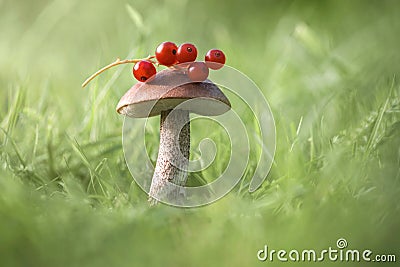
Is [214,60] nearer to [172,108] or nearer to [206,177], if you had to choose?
[172,108]

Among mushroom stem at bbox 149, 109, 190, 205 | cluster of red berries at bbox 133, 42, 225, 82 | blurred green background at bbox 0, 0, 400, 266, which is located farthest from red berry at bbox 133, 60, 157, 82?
blurred green background at bbox 0, 0, 400, 266

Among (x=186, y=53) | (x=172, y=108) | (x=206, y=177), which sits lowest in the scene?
(x=206, y=177)

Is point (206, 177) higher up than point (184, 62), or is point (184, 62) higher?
point (184, 62)

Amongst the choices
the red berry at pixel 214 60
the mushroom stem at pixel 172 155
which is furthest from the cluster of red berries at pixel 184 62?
the mushroom stem at pixel 172 155

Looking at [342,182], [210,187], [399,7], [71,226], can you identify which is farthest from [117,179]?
[399,7]

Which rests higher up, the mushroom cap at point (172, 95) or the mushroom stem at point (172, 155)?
the mushroom cap at point (172, 95)

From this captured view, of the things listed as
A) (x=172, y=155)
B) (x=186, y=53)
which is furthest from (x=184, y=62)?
(x=172, y=155)

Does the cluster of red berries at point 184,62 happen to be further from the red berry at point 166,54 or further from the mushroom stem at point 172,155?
the mushroom stem at point 172,155

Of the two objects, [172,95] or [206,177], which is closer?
[172,95]
